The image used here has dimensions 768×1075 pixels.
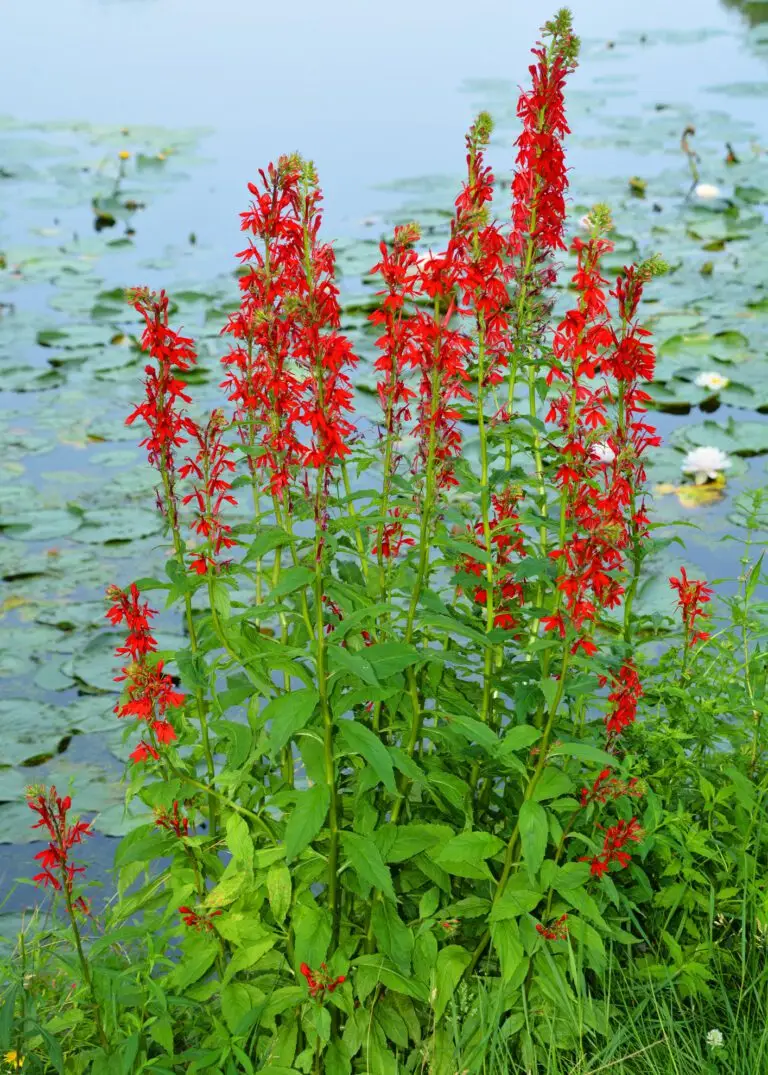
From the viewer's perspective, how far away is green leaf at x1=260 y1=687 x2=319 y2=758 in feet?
5.83

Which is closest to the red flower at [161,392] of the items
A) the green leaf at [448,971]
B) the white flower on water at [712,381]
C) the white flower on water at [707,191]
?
the green leaf at [448,971]

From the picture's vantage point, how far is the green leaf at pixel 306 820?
1800 millimetres

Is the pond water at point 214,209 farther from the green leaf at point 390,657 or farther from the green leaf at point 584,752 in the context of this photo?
the green leaf at point 584,752

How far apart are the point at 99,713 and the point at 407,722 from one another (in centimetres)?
158

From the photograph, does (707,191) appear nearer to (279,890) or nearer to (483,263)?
→ (483,263)

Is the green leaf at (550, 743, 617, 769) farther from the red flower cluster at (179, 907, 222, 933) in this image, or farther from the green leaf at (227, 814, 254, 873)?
the red flower cluster at (179, 907, 222, 933)

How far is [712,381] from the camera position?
17.4 ft

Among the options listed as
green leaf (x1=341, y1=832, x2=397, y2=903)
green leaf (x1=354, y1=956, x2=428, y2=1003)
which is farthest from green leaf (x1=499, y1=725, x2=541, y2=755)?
green leaf (x1=354, y1=956, x2=428, y2=1003)

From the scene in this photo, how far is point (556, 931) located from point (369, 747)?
1.68 ft

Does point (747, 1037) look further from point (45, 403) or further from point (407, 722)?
point (45, 403)

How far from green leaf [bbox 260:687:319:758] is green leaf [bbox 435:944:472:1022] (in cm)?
56

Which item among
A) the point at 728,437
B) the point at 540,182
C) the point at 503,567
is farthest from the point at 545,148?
the point at 728,437

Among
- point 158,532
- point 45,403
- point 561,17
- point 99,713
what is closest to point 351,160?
point 45,403

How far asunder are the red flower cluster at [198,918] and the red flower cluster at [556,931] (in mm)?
577
